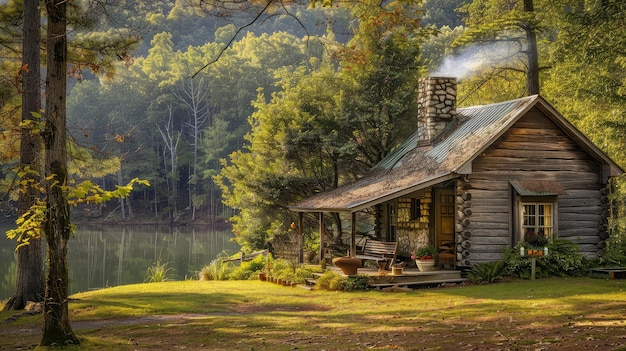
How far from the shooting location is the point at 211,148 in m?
74.7

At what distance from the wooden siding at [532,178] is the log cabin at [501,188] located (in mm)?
28

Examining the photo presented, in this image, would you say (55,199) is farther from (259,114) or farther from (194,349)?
(259,114)

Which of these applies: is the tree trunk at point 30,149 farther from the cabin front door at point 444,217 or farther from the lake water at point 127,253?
the cabin front door at point 444,217

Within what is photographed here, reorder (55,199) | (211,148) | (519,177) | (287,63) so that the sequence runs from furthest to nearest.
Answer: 1. (287,63)
2. (211,148)
3. (519,177)
4. (55,199)

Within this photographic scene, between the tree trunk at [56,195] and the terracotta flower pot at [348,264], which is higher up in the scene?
the tree trunk at [56,195]

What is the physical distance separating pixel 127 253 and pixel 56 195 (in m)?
36.4

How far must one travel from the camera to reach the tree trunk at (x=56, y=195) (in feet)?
38.1

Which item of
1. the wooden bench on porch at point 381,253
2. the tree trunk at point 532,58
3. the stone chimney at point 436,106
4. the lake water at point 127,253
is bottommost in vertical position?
the lake water at point 127,253

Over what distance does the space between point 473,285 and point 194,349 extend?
10.4 meters

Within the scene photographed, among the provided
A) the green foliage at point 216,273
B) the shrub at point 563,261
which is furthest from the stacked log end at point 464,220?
the green foliage at point 216,273

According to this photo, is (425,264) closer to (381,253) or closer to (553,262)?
(381,253)

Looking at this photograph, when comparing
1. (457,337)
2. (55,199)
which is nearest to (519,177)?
(457,337)

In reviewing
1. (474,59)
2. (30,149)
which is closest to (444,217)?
(474,59)

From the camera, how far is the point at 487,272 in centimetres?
2089
